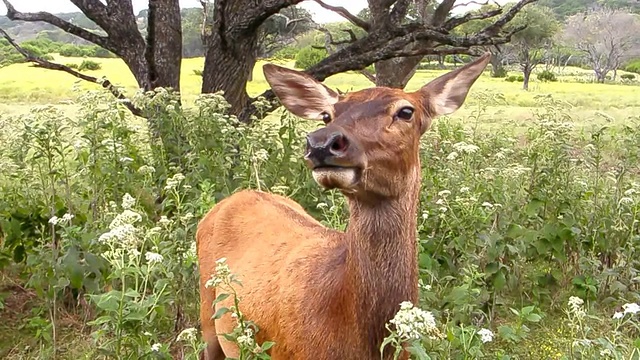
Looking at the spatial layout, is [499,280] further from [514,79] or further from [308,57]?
[514,79]

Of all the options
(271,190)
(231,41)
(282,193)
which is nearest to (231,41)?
(231,41)

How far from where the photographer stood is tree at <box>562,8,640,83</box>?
70938mm

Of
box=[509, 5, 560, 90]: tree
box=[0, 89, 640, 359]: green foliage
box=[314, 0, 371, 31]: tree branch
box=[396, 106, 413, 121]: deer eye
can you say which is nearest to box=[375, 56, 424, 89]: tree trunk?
box=[314, 0, 371, 31]: tree branch

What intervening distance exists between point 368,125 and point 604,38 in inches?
2976

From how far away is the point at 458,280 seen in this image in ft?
18.1

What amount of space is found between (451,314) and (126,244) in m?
2.42

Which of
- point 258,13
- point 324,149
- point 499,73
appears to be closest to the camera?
point 324,149

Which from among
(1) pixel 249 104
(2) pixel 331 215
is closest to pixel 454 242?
(2) pixel 331 215

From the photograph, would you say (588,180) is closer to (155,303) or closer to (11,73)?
(155,303)

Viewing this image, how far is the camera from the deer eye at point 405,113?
11.1 ft

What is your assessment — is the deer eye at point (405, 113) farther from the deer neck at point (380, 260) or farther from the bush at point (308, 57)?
the bush at point (308, 57)

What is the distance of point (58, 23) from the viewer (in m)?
8.62

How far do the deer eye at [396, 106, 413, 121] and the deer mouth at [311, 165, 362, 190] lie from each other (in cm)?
49

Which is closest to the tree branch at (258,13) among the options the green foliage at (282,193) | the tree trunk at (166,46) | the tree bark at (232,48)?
the tree bark at (232,48)
